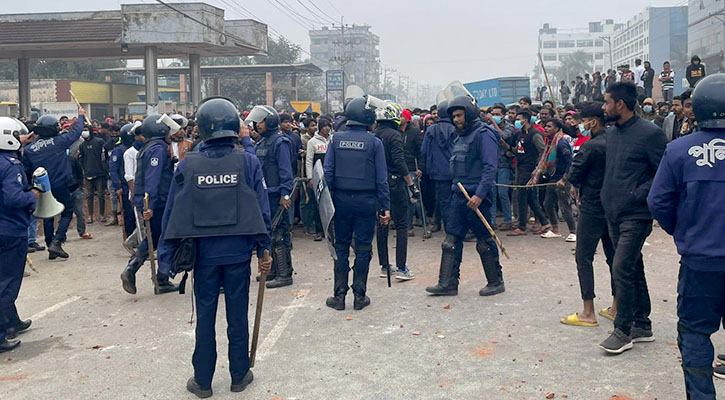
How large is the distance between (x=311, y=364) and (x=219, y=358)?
32.7 inches

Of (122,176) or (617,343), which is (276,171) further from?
(617,343)

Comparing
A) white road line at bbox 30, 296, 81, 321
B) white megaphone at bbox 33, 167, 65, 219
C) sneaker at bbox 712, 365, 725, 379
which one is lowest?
white road line at bbox 30, 296, 81, 321

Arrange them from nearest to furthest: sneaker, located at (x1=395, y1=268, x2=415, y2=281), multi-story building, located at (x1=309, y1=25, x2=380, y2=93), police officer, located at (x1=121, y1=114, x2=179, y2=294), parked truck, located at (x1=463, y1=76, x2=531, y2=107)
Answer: police officer, located at (x1=121, y1=114, x2=179, y2=294) → sneaker, located at (x1=395, y1=268, x2=415, y2=281) → parked truck, located at (x1=463, y1=76, x2=531, y2=107) → multi-story building, located at (x1=309, y1=25, x2=380, y2=93)

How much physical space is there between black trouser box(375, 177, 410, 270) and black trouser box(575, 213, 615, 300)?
2.62 metres

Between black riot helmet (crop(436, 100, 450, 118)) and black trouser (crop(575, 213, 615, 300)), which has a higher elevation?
black riot helmet (crop(436, 100, 450, 118))

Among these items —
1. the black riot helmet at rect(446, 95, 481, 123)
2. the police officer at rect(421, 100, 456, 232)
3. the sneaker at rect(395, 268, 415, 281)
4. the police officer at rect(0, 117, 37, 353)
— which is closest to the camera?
the police officer at rect(0, 117, 37, 353)

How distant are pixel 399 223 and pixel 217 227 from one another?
4037mm

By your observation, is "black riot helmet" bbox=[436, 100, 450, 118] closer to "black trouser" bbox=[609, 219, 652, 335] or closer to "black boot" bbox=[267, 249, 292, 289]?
"black boot" bbox=[267, 249, 292, 289]

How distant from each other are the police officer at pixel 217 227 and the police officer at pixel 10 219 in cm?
195

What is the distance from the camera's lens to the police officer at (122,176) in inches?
413

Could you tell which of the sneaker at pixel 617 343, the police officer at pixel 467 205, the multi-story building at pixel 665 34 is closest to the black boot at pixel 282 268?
the police officer at pixel 467 205

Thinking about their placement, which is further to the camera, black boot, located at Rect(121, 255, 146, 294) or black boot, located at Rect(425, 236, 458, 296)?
black boot, located at Rect(121, 255, 146, 294)

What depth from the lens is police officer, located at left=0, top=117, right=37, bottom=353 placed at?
620 centimetres

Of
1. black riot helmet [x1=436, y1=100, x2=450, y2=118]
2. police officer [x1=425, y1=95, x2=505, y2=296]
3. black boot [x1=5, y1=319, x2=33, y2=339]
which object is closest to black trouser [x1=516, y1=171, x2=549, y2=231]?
black riot helmet [x1=436, y1=100, x2=450, y2=118]
